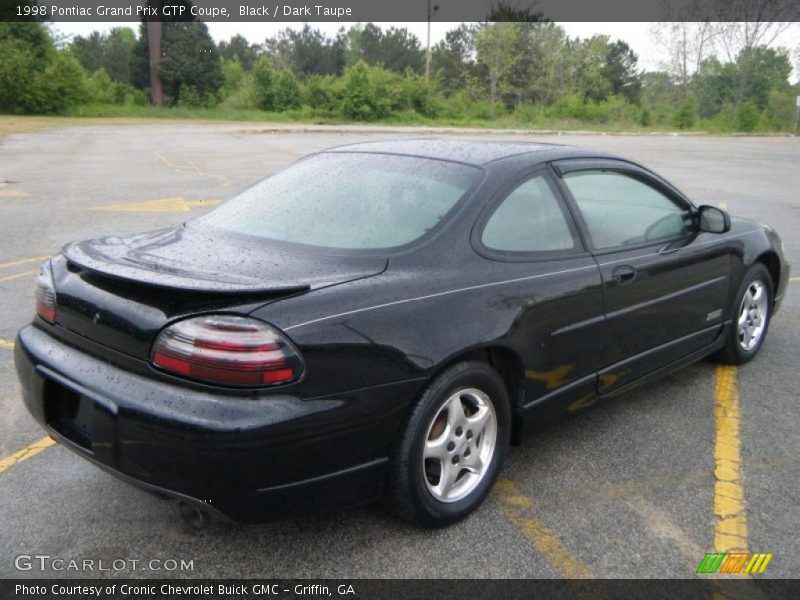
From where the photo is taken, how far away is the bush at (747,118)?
2030 inches

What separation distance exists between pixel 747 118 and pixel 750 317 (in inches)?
2091

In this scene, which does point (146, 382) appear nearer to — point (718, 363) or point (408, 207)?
point (408, 207)

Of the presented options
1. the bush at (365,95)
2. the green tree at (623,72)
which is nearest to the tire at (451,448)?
the bush at (365,95)

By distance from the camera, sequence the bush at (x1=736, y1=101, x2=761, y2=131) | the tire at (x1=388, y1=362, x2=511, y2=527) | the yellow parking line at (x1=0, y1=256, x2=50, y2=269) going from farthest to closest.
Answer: the bush at (x1=736, y1=101, x2=761, y2=131) < the yellow parking line at (x1=0, y1=256, x2=50, y2=269) < the tire at (x1=388, y1=362, x2=511, y2=527)

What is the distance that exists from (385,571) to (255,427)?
0.77 m

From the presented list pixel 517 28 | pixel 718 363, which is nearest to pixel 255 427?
pixel 718 363

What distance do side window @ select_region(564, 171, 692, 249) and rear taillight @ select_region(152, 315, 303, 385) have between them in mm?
1804

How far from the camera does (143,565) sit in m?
2.66

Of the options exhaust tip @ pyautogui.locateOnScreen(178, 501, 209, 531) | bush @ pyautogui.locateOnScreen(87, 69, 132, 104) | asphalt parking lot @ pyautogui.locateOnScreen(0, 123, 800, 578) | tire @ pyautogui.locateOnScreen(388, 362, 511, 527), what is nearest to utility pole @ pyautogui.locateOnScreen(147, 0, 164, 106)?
bush @ pyautogui.locateOnScreen(87, 69, 132, 104)

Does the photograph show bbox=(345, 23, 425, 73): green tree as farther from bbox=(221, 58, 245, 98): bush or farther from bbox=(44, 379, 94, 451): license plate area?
bbox=(44, 379, 94, 451): license plate area

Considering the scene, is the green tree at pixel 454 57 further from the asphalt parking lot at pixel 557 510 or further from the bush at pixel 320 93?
the asphalt parking lot at pixel 557 510

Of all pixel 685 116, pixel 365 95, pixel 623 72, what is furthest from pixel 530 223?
pixel 623 72

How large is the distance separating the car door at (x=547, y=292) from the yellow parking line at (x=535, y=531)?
32 cm

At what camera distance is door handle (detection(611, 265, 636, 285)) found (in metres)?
3.51
